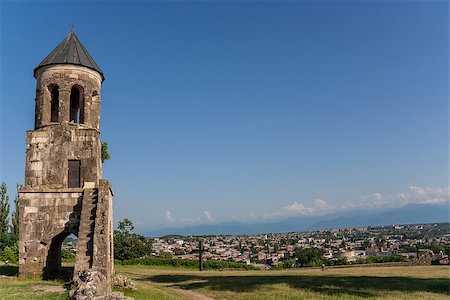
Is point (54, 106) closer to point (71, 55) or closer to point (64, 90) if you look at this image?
point (64, 90)

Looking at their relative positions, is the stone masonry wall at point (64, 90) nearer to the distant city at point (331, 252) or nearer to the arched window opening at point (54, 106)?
the arched window opening at point (54, 106)

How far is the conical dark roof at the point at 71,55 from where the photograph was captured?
19.5m

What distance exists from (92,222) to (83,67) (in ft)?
25.5

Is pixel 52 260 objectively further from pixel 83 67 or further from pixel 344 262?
pixel 344 262

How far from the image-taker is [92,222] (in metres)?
16.3

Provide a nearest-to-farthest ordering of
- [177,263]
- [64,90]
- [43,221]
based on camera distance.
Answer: [43,221]
[64,90]
[177,263]

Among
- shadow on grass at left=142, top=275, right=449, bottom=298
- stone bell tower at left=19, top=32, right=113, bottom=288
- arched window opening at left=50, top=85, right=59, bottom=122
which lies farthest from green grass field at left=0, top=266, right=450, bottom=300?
arched window opening at left=50, top=85, right=59, bottom=122

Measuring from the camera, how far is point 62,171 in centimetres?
1850

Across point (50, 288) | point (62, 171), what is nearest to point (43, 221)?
point (62, 171)

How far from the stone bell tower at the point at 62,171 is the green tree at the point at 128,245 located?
1841 cm

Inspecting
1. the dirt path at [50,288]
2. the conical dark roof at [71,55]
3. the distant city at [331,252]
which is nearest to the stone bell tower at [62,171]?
the conical dark roof at [71,55]

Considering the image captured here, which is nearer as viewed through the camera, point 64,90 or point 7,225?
point 64,90

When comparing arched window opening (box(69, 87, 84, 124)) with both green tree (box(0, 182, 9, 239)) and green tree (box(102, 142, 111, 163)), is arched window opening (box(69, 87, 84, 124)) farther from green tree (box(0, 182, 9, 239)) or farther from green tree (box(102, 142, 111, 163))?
green tree (box(0, 182, 9, 239))

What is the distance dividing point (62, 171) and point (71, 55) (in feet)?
18.7
